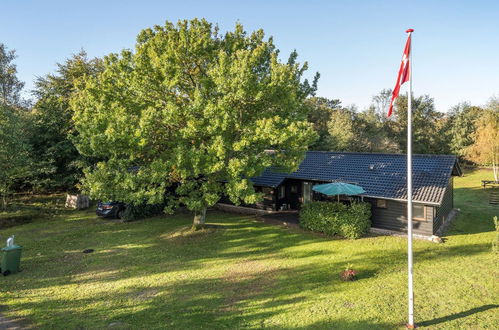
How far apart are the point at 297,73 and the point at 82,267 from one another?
45.9 feet

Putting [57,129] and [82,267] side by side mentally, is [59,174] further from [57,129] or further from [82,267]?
[82,267]

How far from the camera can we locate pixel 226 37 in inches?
573

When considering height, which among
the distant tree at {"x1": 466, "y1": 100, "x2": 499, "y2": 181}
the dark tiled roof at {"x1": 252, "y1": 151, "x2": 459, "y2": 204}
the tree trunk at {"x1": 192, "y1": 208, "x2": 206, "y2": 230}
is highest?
the distant tree at {"x1": 466, "y1": 100, "x2": 499, "y2": 181}

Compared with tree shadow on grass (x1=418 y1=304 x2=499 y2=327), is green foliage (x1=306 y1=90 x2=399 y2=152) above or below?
above

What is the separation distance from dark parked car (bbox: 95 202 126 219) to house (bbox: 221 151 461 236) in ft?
25.0

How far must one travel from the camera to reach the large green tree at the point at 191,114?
12.5 metres

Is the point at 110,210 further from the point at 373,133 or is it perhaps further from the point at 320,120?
the point at 320,120

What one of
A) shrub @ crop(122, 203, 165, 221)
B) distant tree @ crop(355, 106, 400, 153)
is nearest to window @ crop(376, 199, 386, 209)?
shrub @ crop(122, 203, 165, 221)

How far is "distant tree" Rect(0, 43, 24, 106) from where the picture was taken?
2970 centimetres

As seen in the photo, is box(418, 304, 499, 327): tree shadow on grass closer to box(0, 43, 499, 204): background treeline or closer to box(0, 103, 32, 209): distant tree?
box(0, 43, 499, 204): background treeline

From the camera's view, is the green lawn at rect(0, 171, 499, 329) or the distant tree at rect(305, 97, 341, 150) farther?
the distant tree at rect(305, 97, 341, 150)

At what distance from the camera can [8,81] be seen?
103 feet

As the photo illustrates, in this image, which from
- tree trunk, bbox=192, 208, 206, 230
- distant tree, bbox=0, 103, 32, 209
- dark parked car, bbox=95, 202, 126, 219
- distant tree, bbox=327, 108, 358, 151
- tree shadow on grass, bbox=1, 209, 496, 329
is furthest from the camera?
distant tree, bbox=327, 108, 358, 151

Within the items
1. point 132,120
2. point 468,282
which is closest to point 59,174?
point 132,120
